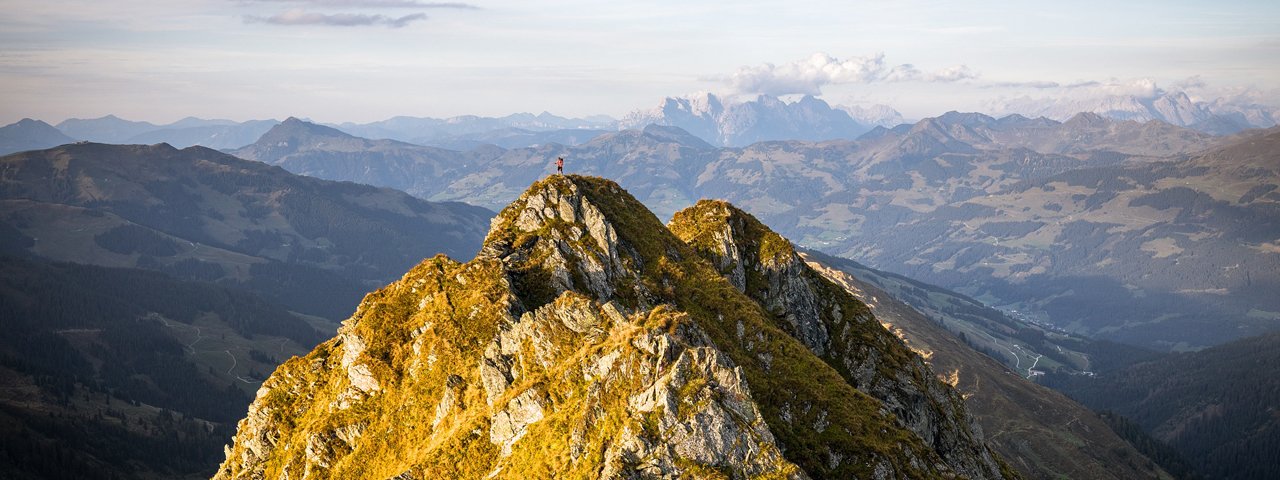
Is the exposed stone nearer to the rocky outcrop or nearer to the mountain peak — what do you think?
the mountain peak

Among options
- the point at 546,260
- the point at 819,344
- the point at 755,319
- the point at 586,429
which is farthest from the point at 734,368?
the point at 819,344

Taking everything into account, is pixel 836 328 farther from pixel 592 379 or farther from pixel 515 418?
pixel 515 418

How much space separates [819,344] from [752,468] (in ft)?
155

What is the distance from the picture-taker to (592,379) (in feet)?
206

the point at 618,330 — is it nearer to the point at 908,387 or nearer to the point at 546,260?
the point at 546,260

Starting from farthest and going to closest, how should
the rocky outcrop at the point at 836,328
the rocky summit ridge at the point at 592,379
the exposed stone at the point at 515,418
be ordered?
1. the rocky outcrop at the point at 836,328
2. the exposed stone at the point at 515,418
3. the rocky summit ridge at the point at 592,379

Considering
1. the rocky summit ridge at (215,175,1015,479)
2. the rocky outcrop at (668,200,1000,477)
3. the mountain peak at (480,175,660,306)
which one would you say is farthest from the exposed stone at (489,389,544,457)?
the rocky outcrop at (668,200,1000,477)

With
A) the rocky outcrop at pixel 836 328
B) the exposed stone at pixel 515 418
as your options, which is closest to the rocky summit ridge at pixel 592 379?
the exposed stone at pixel 515 418

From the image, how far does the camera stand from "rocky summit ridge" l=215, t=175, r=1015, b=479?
5947 centimetres

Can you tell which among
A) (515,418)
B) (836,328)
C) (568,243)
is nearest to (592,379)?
(515,418)

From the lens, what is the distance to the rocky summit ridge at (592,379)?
59.5 m

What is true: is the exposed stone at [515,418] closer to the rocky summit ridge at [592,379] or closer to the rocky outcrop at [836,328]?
the rocky summit ridge at [592,379]

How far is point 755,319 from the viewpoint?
84000 mm

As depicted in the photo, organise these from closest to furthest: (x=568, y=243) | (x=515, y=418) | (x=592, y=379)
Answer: (x=592, y=379) → (x=515, y=418) → (x=568, y=243)
